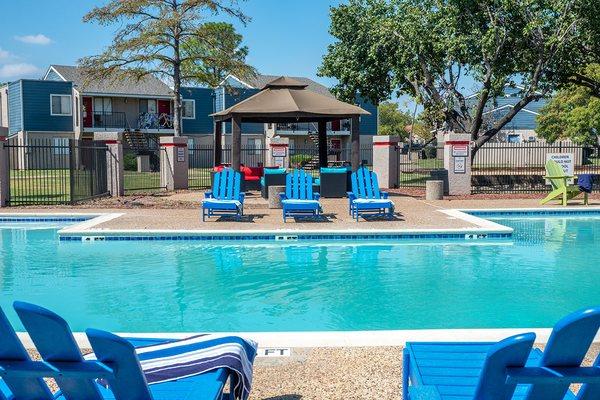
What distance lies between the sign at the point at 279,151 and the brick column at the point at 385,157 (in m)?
3.17

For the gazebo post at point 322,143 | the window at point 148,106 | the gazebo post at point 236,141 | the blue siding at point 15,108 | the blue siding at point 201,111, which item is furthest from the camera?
the blue siding at point 201,111

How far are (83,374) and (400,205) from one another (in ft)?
49.5

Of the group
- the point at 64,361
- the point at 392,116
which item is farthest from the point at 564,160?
the point at 392,116

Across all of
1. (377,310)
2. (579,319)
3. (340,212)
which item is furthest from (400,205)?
(579,319)

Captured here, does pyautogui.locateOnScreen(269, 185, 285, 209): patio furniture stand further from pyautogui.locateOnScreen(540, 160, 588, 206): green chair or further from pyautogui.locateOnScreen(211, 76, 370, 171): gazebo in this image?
pyautogui.locateOnScreen(540, 160, 588, 206): green chair

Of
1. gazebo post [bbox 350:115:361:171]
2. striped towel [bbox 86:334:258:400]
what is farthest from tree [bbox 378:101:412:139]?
striped towel [bbox 86:334:258:400]

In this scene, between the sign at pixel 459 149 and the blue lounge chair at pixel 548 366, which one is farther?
the sign at pixel 459 149

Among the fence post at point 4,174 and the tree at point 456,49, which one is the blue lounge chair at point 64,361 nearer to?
the fence post at point 4,174

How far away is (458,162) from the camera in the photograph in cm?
2017

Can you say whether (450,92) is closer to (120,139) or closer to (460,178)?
(460,178)

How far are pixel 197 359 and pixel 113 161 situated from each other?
17.4 metres

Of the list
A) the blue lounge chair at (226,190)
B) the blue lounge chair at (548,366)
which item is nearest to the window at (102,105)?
the blue lounge chair at (226,190)

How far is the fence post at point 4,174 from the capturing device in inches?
671

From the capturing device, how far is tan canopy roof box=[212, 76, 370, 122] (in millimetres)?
17094
